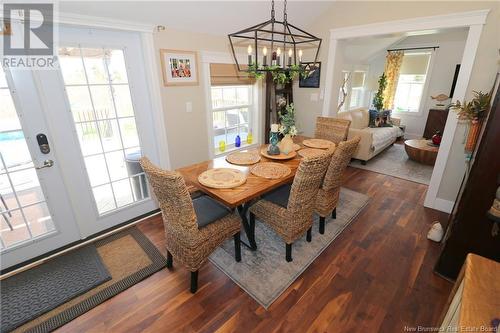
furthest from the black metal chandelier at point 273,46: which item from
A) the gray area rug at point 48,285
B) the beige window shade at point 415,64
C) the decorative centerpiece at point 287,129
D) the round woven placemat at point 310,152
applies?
the beige window shade at point 415,64

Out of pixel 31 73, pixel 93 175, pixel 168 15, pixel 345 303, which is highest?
pixel 168 15

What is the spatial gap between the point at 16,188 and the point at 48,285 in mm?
832

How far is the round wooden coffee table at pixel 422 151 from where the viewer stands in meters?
4.11

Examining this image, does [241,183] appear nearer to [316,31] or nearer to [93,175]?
[93,175]

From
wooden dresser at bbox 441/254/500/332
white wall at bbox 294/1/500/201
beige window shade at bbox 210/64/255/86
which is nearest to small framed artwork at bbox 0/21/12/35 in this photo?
beige window shade at bbox 210/64/255/86

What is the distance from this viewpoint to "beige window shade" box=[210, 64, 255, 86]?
3048 millimetres

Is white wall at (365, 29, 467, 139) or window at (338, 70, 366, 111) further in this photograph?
window at (338, 70, 366, 111)

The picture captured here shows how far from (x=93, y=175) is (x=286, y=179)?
6.27 feet

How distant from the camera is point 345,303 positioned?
1.72 meters

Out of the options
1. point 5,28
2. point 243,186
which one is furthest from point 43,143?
point 243,186

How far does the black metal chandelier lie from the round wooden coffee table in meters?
2.59

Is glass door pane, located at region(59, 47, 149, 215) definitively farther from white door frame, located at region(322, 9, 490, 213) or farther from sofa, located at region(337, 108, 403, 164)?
sofa, located at region(337, 108, 403, 164)

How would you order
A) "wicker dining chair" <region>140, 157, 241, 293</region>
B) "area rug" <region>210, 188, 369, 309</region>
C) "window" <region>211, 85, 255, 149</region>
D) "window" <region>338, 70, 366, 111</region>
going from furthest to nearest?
"window" <region>338, 70, 366, 111</region>
"window" <region>211, 85, 255, 149</region>
"area rug" <region>210, 188, 369, 309</region>
"wicker dining chair" <region>140, 157, 241, 293</region>

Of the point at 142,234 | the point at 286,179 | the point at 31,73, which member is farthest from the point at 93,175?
the point at 286,179
